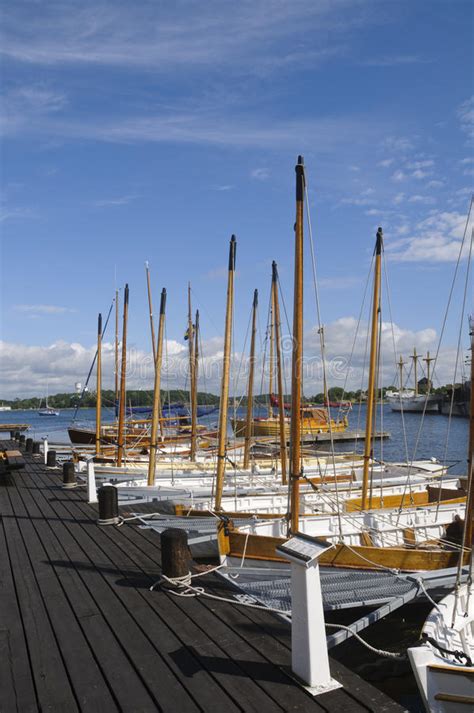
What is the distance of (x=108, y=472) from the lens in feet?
75.3

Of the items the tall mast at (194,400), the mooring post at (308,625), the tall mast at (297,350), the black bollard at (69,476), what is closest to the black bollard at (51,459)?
the black bollard at (69,476)

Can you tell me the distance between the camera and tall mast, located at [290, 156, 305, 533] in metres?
9.35

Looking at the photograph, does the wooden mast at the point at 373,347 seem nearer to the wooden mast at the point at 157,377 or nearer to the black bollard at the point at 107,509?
the black bollard at the point at 107,509

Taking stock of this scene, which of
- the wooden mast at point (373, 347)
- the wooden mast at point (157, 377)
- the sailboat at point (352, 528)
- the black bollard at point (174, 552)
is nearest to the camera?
the black bollard at point (174, 552)

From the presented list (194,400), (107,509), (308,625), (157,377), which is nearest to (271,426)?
(194,400)

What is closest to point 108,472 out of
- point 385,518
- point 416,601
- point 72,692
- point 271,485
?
point 271,485

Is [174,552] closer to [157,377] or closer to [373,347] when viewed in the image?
[373,347]

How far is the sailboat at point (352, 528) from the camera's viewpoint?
9.69 metres

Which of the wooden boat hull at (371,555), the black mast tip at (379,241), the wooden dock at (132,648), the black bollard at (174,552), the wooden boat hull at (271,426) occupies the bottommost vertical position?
the wooden boat hull at (271,426)

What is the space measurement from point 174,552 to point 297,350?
425 centimetres

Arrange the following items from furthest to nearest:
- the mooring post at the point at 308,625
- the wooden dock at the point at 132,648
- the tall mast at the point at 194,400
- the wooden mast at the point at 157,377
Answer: the tall mast at the point at 194,400, the wooden mast at the point at 157,377, the mooring post at the point at 308,625, the wooden dock at the point at 132,648

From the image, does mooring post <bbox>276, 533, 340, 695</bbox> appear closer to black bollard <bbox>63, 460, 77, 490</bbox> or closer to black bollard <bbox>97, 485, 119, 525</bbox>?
black bollard <bbox>97, 485, 119, 525</bbox>

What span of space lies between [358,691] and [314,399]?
114192 millimetres

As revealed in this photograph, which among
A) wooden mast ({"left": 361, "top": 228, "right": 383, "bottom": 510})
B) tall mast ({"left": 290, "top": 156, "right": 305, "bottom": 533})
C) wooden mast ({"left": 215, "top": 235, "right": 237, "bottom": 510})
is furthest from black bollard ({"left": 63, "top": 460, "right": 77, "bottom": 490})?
tall mast ({"left": 290, "top": 156, "right": 305, "bottom": 533})
